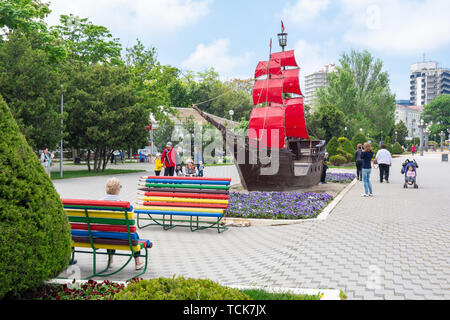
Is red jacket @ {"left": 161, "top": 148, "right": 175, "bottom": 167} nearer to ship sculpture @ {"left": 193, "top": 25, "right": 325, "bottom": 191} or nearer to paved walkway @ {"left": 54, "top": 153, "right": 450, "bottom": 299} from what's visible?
ship sculpture @ {"left": 193, "top": 25, "right": 325, "bottom": 191}

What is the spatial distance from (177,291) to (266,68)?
21.5m

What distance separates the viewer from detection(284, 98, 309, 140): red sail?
23422 millimetres

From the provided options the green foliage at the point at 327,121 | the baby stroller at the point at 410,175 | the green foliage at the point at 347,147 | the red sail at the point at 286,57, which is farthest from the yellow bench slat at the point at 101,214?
the green foliage at the point at 327,121

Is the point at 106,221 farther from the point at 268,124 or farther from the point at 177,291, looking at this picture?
the point at 268,124

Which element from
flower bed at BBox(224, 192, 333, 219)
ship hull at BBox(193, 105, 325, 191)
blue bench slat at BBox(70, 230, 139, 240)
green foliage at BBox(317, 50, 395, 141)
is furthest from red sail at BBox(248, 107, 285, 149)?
green foliage at BBox(317, 50, 395, 141)

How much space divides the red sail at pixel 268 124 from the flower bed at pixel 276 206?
6224 mm

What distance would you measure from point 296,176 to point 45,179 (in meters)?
13.6

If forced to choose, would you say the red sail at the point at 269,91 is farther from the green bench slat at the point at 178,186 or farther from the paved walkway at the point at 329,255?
the green bench slat at the point at 178,186

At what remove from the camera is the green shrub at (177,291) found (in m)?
3.13

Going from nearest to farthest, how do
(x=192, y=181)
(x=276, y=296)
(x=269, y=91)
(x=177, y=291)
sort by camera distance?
1. (x=177, y=291)
2. (x=276, y=296)
3. (x=192, y=181)
4. (x=269, y=91)

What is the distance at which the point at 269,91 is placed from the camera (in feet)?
75.6

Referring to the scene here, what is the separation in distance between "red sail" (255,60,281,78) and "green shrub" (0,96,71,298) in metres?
20.8

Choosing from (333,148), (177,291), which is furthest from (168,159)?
(333,148)
